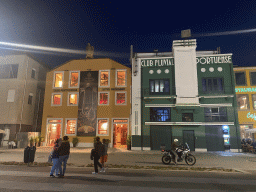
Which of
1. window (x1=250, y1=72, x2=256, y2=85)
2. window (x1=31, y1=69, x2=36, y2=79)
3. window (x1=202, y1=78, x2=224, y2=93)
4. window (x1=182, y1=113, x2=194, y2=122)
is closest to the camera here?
window (x1=182, y1=113, x2=194, y2=122)

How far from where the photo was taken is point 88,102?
94.8 feet

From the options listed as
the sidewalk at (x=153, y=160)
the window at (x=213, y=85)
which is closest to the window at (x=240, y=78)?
the window at (x=213, y=85)

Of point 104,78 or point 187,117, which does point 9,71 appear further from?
point 187,117

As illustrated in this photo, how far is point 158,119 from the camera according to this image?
24.5 metres

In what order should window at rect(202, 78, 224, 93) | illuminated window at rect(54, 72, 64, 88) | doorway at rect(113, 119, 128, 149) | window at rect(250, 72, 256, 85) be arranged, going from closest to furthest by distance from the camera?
window at rect(202, 78, 224, 93) < doorway at rect(113, 119, 128, 149) < window at rect(250, 72, 256, 85) < illuminated window at rect(54, 72, 64, 88)

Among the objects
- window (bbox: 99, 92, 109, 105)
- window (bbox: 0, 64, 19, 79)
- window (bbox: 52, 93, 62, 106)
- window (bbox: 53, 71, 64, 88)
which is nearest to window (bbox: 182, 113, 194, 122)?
window (bbox: 99, 92, 109, 105)

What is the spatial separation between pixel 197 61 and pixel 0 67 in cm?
3062

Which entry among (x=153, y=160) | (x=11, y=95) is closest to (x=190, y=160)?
Answer: (x=153, y=160)

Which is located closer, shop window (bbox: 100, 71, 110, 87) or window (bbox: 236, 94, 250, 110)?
window (bbox: 236, 94, 250, 110)

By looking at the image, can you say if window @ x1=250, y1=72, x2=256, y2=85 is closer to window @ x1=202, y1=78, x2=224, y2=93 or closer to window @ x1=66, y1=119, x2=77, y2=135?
window @ x1=202, y1=78, x2=224, y2=93

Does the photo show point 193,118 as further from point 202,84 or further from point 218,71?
point 218,71

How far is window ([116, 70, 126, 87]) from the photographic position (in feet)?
95.9

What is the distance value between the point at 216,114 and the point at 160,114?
6974mm

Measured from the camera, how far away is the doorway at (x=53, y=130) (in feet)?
95.3
